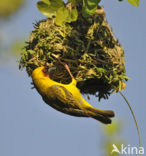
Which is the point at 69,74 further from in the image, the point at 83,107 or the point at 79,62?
the point at 83,107

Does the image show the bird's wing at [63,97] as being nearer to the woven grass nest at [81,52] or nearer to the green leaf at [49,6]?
the woven grass nest at [81,52]

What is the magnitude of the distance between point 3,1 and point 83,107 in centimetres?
117

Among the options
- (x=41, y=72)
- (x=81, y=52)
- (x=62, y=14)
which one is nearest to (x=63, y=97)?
(x=41, y=72)

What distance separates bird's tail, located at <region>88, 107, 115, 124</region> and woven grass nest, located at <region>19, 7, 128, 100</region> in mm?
300

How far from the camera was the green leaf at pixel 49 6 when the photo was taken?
96.6 inches

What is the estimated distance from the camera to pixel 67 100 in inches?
110

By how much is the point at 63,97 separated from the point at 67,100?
0.05 m

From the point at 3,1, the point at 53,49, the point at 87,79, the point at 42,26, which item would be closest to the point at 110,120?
the point at 87,79

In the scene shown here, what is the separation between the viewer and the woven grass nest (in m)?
2.84

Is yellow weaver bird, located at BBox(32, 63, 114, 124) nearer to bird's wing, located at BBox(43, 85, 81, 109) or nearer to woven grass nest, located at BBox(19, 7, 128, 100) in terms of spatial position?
bird's wing, located at BBox(43, 85, 81, 109)

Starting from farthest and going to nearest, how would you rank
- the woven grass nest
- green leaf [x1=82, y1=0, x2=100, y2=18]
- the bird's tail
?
the woven grass nest
the bird's tail
green leaf [x1=82, y1=0, x2=100, y2=18]

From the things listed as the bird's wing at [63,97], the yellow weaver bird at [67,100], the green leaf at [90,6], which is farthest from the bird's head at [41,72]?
the green leaf at [90,6]

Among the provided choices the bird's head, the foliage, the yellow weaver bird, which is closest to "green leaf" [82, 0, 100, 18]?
the foliage

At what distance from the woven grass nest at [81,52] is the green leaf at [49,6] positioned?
36 centimetres
